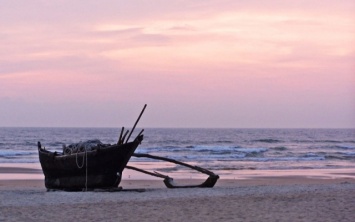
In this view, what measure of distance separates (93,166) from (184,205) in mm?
4726

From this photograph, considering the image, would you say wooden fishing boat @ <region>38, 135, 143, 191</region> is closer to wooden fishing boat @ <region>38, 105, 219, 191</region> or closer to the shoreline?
wooden fishing boat @ <region>38, 105, 219, 191</region>

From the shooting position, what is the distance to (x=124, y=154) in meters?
17.8

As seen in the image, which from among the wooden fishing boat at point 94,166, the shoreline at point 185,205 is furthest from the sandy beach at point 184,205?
the wooden fishing boat at point 94,166

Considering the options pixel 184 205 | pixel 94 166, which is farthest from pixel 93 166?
pixel 184 205

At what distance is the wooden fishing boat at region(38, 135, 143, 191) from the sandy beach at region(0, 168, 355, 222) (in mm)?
748

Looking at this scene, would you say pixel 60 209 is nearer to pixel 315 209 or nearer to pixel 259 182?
pixel 315 209

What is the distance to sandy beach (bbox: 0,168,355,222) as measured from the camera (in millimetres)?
11992

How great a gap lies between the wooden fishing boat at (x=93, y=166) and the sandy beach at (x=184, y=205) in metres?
0.75

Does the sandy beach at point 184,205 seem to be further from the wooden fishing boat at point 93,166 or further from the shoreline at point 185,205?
the wooden fishing boat at point 93,166

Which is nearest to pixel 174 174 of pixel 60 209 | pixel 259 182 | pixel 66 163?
pixel 259 182

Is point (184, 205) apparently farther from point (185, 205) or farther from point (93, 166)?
point (93, 166)

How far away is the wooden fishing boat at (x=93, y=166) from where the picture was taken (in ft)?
58.0

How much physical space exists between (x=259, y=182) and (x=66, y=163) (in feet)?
29.7

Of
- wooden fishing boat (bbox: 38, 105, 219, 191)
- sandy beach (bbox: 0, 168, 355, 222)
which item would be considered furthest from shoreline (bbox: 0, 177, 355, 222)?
wooden fishing boat (bbox: 38, 105, 219, 191)
